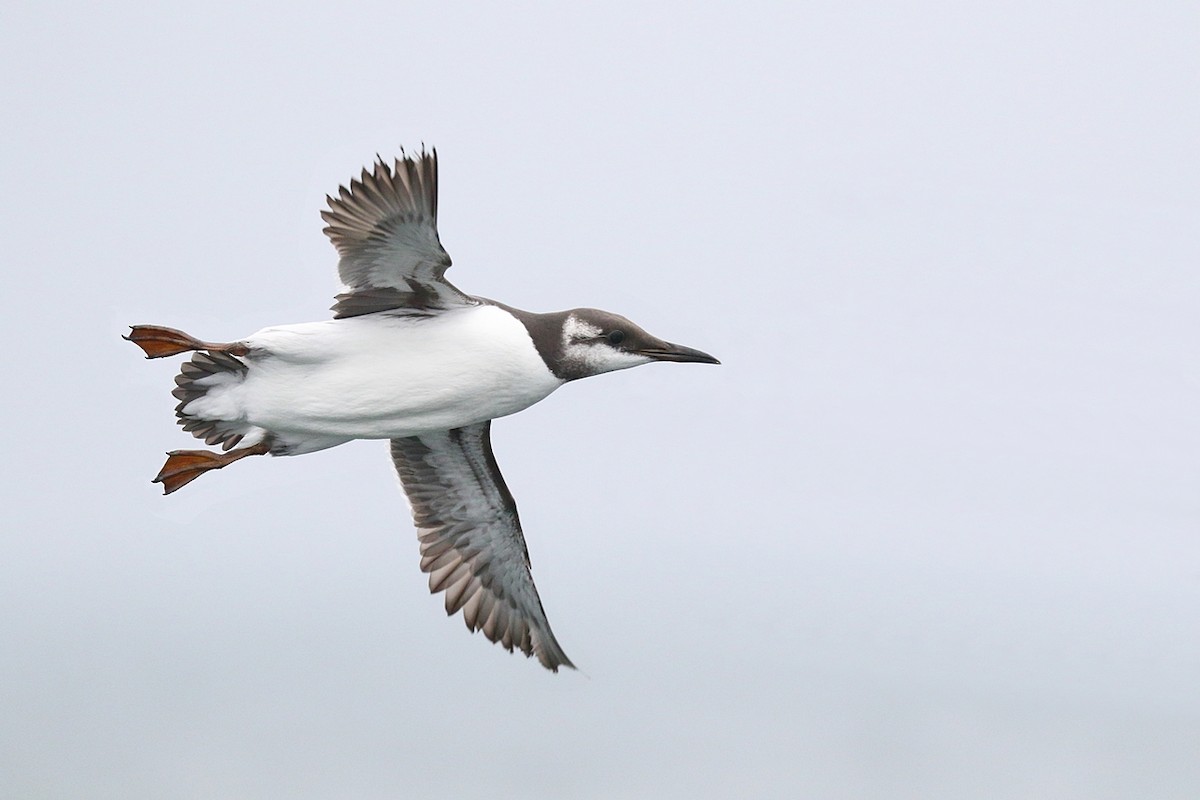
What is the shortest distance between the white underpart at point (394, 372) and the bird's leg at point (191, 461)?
53 cm

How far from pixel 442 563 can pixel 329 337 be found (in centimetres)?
277

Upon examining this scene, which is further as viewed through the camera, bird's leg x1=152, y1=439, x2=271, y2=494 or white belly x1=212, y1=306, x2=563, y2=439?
bird's leg x1=152, y1=439, x2=271, y2=494

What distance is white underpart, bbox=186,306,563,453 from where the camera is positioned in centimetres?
1084

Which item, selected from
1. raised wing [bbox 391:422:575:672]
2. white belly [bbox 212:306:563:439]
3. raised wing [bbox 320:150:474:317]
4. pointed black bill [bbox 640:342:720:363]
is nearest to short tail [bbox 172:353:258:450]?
white belly [bbox 212:306:563:439]

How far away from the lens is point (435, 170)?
33.5ft

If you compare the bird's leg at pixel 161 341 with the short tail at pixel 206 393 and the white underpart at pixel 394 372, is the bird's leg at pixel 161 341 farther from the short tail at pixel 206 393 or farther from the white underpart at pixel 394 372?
the white underpart at pixel 394 372

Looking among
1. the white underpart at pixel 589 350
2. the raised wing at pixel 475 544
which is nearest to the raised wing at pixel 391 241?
the white underpart at pixel 589 350

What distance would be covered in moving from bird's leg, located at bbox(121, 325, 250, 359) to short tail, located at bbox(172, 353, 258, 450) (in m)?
0.17

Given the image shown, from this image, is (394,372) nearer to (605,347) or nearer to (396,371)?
(396,371)

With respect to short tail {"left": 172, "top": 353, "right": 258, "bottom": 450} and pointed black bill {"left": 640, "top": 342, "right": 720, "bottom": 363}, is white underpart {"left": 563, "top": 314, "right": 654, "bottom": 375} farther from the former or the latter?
short tail {"left": 172, "top": 353, "right": 258, "bottom": 450}

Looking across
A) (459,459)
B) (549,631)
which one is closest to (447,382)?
(459,459)

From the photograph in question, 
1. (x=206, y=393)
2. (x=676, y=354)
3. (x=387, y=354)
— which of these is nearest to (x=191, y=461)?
(x=206, y=393)

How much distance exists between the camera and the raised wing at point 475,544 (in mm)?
12852

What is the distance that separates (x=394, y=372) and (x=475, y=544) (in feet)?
8.47
